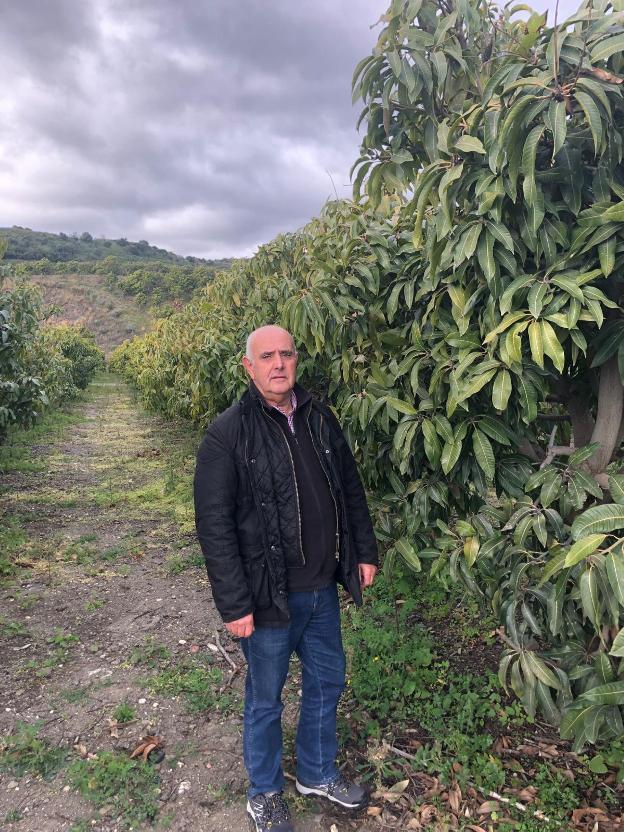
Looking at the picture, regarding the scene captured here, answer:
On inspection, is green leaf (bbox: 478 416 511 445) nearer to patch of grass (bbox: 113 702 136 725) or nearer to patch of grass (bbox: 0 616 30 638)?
patch of grass (bbox: 113 702 136 725)

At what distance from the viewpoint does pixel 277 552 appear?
218cm

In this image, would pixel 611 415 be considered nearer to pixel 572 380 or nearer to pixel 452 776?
pixel 572 380

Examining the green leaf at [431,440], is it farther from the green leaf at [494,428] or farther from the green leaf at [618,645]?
the green leaf at [618,645]

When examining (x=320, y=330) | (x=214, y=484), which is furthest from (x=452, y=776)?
(x=320, y=330)

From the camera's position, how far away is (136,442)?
1254cm

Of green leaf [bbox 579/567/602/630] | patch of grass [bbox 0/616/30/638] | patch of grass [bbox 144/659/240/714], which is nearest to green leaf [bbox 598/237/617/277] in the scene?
green leaf [bbox 579/567/602/630]

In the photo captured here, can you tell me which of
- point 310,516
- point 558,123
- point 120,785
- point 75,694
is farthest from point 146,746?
point 558,123

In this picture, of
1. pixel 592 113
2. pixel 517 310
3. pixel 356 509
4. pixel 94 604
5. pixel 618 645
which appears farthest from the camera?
pixel 94 604

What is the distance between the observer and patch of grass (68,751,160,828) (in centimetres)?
242

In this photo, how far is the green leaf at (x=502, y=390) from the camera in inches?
72.3

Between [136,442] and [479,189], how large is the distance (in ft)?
38.5

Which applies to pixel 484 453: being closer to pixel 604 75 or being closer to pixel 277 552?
pixel 277 552

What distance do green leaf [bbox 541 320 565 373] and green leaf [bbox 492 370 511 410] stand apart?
0.17 m

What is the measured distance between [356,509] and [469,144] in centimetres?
151
